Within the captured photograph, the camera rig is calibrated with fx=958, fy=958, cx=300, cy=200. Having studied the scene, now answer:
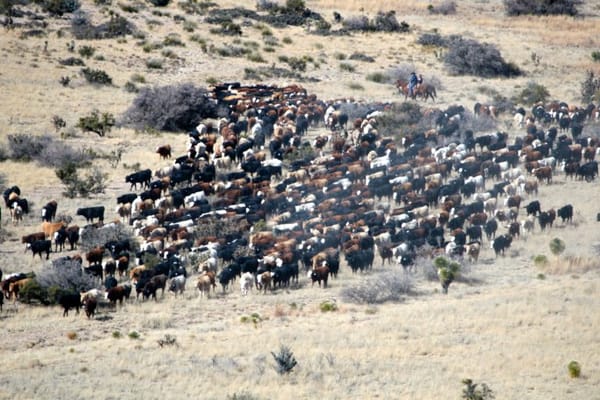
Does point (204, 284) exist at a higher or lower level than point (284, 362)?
lower

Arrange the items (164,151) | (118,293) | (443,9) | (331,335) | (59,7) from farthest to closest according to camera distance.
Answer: (443,9) → (59,7) → (164,151) → (118,293) → (331,335)

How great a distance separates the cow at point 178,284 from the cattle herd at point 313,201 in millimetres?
33

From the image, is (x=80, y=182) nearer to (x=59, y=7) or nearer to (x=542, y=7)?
(x=59, y=7)

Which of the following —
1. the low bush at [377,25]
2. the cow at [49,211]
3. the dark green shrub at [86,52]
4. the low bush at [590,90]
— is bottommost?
the cow at [49,211]

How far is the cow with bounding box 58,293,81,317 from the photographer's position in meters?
24.4

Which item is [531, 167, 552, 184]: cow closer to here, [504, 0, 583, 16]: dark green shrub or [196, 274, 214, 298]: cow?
[196, 274, 214, 298]: cow

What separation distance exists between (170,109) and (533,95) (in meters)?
17.6

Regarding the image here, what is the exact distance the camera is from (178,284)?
1025 inches

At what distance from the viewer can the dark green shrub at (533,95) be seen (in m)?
46.5

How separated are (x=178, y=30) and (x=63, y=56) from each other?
8.55 m

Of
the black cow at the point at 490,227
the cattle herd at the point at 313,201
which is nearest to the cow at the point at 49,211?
the cattle herd at the point at 313,201

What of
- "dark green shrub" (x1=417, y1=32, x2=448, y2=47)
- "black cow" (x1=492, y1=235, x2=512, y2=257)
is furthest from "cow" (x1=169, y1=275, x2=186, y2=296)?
"dark green shrub" (x1=417, y1=32, x2=448, y2=47)

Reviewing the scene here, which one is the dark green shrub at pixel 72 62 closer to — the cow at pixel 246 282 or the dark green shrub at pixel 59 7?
the dark green shrub at pixel 59 7

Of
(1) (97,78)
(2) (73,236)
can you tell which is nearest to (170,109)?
(1) (97,78)
